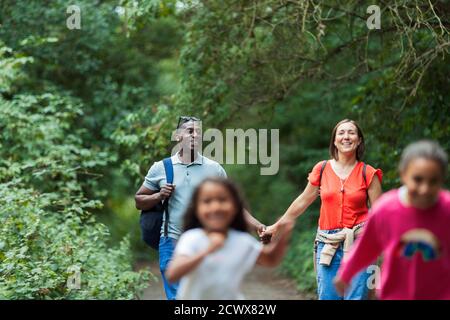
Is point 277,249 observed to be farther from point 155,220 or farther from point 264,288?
point 264,288

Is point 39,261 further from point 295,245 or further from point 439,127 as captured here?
point 295,245

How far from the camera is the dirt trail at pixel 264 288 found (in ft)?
43.3

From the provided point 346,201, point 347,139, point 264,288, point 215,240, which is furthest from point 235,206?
point 264,288

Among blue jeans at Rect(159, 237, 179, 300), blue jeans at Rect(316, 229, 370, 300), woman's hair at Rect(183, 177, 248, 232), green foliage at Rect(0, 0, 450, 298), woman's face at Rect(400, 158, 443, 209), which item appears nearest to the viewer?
woman's face at Rect(400, 158, 443, 209)

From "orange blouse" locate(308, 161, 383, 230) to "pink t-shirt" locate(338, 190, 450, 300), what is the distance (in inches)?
87.1

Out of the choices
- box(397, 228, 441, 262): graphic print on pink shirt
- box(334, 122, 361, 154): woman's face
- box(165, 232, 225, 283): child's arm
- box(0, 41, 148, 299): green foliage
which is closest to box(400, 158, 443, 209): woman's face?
box(397, 228, 441, 262): graphic print on pink shirt

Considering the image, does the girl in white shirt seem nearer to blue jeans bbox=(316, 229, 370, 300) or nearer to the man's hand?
blue jeans bbox=(316, 229, 370, 300)

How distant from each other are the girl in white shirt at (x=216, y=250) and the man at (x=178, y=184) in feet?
8.65

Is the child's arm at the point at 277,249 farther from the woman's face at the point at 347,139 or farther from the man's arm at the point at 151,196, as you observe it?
the man's arm at the point at 151,196

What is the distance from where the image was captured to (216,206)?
414 centimetres

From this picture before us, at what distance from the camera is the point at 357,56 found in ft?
39.2

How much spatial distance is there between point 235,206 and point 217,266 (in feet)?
1.06

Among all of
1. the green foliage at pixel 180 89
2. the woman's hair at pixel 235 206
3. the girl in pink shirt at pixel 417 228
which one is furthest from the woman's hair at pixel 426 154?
the green foliage at pixel 180 89

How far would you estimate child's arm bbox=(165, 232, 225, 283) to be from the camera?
3.99 m
